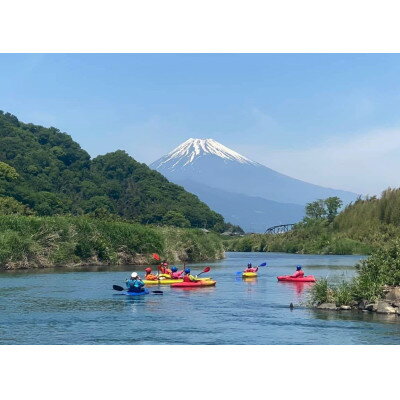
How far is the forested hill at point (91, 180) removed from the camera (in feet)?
290

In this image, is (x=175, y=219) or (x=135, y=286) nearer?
(x=135, y=286)

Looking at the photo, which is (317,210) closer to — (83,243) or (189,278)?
(83,243)

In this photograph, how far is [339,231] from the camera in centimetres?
7269

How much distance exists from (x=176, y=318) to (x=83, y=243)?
77.4ft

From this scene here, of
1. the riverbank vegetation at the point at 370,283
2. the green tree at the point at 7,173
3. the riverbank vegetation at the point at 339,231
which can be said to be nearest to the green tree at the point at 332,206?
the riverbank vegetation at the point at 339,231

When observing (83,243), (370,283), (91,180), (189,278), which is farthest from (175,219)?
(370,283)

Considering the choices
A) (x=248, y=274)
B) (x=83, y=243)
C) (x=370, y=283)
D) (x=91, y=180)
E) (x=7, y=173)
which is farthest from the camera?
(x=91, y=180)

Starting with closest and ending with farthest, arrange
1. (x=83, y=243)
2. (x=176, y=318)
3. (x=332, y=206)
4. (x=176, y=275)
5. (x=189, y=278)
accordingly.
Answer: (x=176, y=318), (x=189, y=278), (x=176, y=275), (x=83, y=243), (x=332, y=206)

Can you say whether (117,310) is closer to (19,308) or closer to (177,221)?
(19,308)

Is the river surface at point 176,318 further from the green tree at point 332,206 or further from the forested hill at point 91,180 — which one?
the green tree at point 332,206

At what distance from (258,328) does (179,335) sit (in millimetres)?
2153

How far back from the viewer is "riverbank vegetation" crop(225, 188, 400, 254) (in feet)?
209

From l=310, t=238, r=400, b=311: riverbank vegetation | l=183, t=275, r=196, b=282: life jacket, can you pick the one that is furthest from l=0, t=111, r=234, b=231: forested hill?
l=310, t=238, r=400, b=311: riverbank vegetation

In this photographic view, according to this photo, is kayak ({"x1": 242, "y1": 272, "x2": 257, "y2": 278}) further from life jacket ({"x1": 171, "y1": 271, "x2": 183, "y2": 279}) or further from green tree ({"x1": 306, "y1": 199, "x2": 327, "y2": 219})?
green tree ({"x1": 306, "y1": 199, "x2": 327, "y2": 219})
